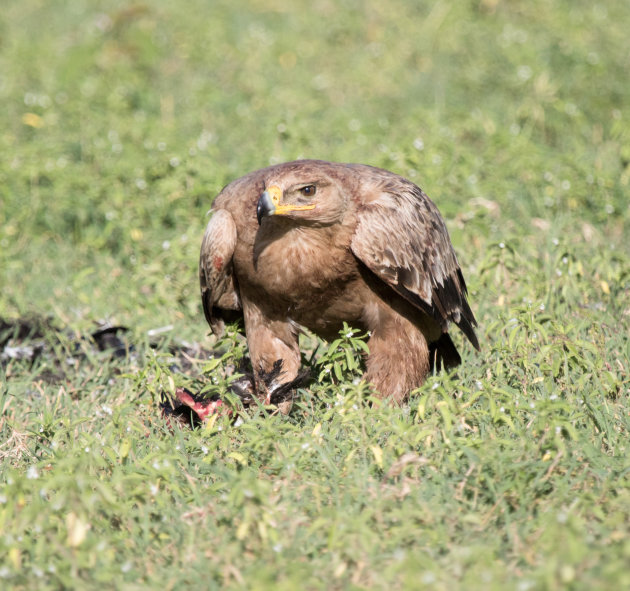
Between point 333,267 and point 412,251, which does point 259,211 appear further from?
point 412,251

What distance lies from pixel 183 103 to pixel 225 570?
7643 millimetres

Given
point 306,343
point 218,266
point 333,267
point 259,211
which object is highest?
point 259,211

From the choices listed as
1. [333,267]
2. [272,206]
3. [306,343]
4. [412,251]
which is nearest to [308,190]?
[272,206]

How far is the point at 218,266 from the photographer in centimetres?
500

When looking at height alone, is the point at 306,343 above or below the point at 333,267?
below

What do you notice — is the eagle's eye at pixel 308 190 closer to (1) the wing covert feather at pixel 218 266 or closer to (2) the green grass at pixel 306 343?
(1) the wing covert feather at pixel 218 266

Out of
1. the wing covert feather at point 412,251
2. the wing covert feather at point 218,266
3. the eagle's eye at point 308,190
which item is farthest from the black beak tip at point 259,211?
the wing covert feather at point 412,251

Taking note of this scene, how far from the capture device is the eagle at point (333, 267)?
4773mm

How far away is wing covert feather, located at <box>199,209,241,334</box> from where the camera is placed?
491 centimetres

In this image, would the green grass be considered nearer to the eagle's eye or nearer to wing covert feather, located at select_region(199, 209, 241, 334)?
wing covert feather, located at select_region(199, 209, 241, 334)

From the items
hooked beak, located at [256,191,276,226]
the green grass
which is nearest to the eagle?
hooked beak, located at [256,191,276,226]

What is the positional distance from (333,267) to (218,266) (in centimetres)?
65

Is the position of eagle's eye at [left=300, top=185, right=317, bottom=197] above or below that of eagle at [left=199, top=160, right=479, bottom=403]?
above

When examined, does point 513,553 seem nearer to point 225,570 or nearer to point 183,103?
point 225,570
